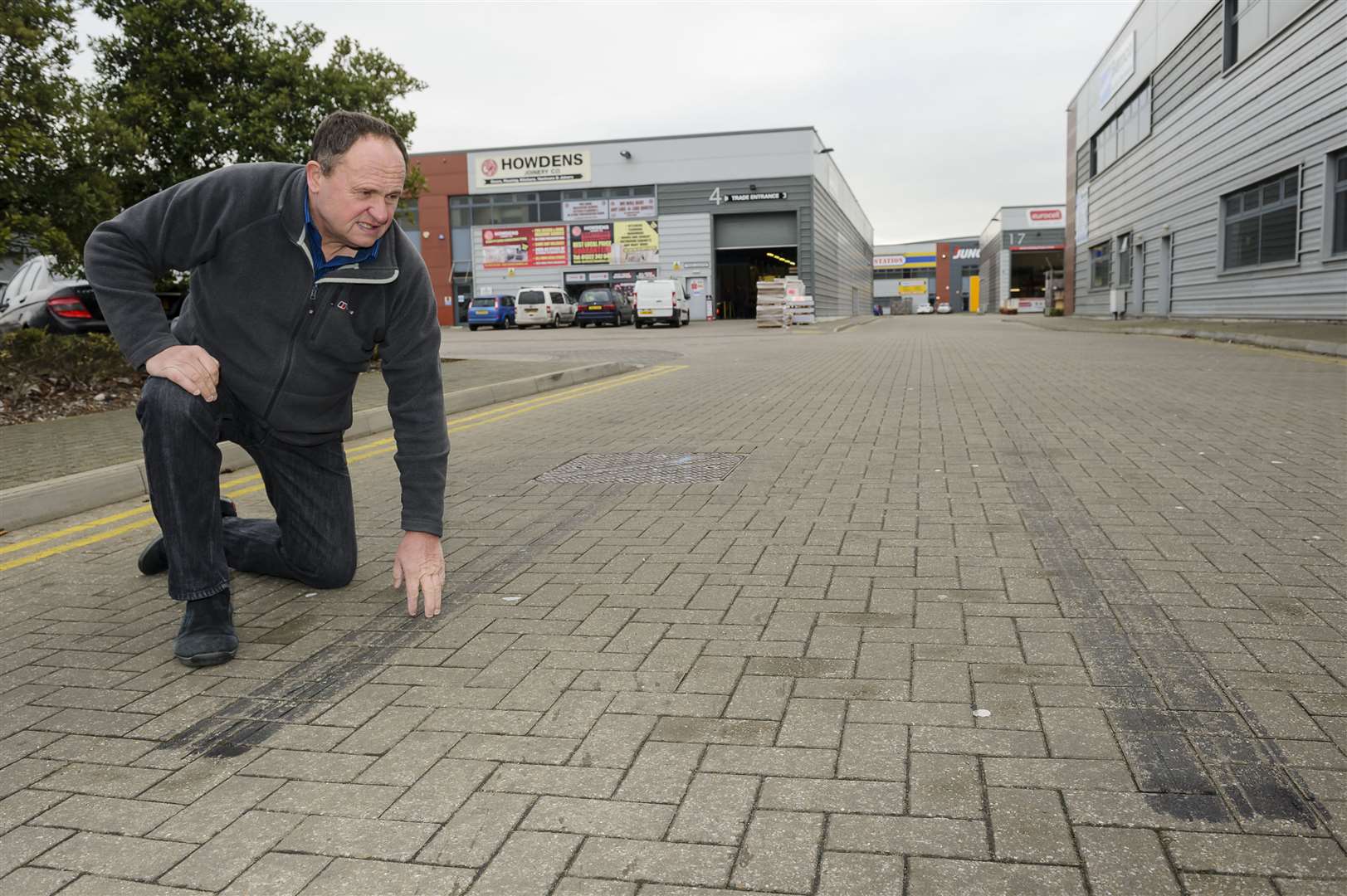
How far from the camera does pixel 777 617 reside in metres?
3.71

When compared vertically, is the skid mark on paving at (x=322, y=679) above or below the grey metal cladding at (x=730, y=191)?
below

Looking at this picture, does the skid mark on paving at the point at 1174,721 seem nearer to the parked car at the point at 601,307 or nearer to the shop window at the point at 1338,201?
the shop window at the point at 1338,201

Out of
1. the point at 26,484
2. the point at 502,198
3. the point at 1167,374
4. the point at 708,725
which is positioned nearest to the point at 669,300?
the point at 502,198

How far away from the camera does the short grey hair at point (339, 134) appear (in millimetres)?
3242

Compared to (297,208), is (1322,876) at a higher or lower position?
lower

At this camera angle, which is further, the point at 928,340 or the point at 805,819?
the point at 928,340

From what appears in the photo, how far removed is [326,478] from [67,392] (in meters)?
8.55

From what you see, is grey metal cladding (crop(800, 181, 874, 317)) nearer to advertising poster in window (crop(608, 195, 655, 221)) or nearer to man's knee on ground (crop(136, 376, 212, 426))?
advertising poster in window (crop(608, 195, 655, 221))

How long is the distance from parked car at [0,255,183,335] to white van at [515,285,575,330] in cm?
3024

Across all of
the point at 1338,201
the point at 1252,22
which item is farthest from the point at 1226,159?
the point at 1338,201

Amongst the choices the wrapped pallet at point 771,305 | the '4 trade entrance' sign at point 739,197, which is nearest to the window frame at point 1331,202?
the wrapped pallet at point 771,305

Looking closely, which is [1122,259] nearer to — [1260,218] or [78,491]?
[1260,218]

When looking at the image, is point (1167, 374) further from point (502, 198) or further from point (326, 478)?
Result: point (502, 198)

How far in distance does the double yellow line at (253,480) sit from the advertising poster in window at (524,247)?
127 ft
